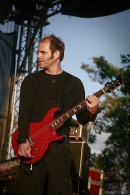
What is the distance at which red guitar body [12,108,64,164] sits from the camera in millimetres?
2965

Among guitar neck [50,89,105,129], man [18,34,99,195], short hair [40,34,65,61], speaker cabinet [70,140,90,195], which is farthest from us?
speaker cabinet [70,140,90,195]

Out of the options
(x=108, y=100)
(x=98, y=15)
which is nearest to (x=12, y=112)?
(x=98, y=15)

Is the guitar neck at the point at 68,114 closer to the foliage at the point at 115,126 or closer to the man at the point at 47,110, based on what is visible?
the man at the point at 47,110

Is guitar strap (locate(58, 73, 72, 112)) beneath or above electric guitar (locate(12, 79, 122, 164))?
above

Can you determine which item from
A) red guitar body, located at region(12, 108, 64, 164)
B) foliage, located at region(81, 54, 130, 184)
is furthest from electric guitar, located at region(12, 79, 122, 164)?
foliage, located at region(81, 54, 130, 184)

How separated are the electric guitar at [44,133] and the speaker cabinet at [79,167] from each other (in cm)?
248

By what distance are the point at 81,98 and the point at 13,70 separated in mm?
6204

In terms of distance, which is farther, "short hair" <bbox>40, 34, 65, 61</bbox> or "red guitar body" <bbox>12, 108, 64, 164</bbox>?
"short hair" <bbox>40, 34, 65, 61</bbox>

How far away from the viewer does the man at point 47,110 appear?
9.52 feet

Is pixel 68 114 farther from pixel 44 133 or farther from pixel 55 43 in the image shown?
pixel 55 43

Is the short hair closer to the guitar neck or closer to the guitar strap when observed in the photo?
the guitar strap

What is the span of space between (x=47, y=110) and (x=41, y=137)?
0.24 meters

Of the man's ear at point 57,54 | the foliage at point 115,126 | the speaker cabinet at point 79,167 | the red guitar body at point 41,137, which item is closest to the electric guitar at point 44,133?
the red guitar body at point 41,137

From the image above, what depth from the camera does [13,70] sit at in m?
9.27
